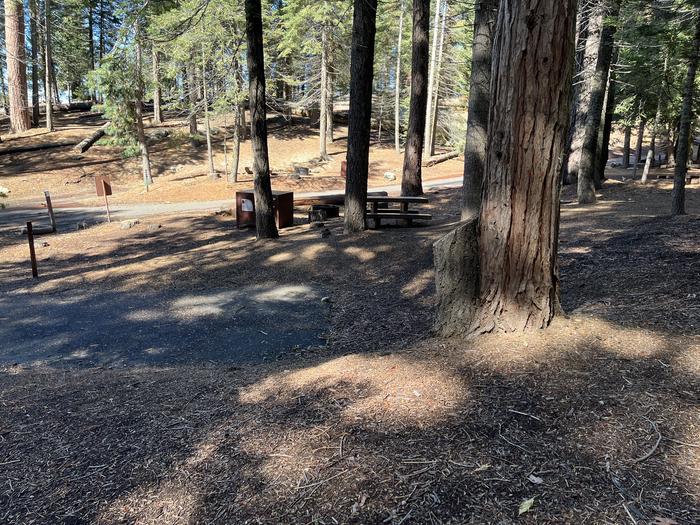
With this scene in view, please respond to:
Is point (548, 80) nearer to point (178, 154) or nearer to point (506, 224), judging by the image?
point (506, 224)

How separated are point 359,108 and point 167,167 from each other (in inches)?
877

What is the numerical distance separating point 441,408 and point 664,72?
21864 mm

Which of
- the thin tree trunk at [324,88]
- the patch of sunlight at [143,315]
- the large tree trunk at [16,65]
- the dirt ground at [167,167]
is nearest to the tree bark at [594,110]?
the patch of sunlight at [143,315]

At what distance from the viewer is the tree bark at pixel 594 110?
43.0 feet

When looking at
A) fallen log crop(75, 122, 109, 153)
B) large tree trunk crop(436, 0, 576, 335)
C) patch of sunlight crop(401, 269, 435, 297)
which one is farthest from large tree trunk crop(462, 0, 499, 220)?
fallen log crop(75, 122, 109, 153)

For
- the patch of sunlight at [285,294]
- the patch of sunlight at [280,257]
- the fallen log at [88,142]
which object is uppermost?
the fallen log at [88,142]

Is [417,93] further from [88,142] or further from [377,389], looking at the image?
[88,142]

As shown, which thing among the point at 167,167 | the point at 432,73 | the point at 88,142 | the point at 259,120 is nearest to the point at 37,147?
the point at 88,142

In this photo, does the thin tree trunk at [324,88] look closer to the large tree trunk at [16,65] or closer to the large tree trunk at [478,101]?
the large tree trunk at [16,65]

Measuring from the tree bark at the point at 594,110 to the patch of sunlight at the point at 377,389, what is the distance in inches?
479

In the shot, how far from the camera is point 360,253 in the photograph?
1021 centimetres

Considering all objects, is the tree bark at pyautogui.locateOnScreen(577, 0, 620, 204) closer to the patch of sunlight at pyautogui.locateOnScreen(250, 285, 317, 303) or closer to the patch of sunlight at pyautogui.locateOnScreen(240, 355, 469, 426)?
the patch of sunlight at pyautogui.locateOnScreen(250, 285, 317, 303)

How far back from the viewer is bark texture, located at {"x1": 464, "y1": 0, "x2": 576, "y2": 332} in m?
3.58

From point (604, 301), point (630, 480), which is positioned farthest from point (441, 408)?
point (604, 301)
